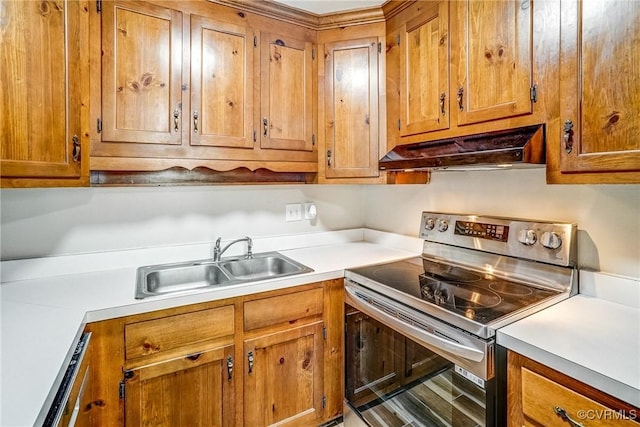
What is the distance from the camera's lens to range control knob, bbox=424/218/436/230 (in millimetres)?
1929

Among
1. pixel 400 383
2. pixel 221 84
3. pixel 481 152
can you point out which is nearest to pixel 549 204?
pixel 481 152

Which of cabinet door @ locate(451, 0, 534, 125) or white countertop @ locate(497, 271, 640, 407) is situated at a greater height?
cabinet door @ locate(451, 0, 534, 125)

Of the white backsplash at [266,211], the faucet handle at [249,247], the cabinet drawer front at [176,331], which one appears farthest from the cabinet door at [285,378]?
the white backsplash at [266,211]

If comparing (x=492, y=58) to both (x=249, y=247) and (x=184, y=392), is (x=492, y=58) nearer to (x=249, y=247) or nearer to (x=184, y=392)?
(x=249, y=247)

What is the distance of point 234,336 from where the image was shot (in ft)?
4.85

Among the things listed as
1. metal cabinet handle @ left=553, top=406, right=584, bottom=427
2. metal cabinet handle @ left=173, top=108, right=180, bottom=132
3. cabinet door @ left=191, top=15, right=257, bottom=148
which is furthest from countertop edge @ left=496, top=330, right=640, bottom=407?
metal cabinet handle @ left=173, top=108, right=180, bottom=132

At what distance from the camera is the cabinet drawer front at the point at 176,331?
129cm

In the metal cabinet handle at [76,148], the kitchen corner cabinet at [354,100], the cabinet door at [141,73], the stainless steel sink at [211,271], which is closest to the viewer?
the metal cabinet handle at [76,148]

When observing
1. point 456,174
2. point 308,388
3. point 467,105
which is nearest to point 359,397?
point 308,388

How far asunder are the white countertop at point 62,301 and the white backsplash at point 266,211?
0.32 ft

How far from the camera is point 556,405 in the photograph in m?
0.92

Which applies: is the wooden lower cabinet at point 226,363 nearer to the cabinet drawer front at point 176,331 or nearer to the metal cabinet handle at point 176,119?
the cabinet drawer front at point 176,331

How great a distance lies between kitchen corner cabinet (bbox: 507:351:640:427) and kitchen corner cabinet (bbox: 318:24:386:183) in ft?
3.86

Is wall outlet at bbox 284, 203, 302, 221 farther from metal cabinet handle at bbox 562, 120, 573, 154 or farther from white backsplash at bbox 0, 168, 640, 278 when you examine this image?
metal cabinet handle at bbox 562, 120, 573, 154
